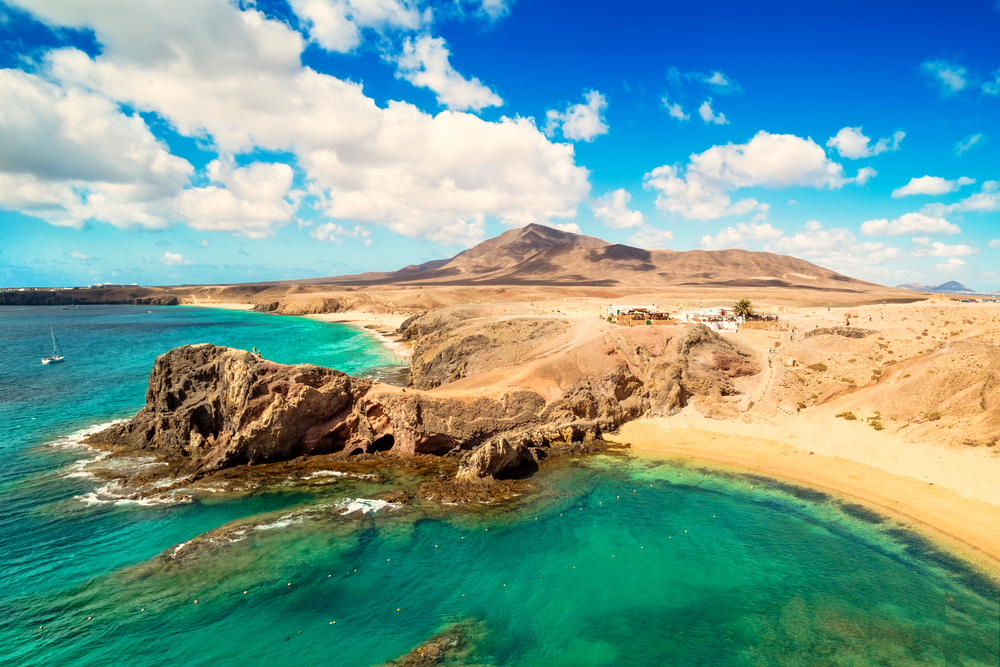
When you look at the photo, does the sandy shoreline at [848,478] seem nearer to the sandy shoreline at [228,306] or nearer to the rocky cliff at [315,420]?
the rocky cliff at [315,420]

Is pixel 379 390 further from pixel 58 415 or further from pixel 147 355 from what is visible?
pixel 147 355

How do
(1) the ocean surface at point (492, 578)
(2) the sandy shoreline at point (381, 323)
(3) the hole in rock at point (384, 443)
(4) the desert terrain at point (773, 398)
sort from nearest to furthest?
(1) the ocean surface at point (492, 578), (4) the desert terrain at point (773, 398), (3) the hole in rock at point (384, 443), (2) the sandy shoreline at point (381, 323)

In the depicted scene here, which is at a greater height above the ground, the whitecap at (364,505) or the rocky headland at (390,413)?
the rocky headland at (390,413)

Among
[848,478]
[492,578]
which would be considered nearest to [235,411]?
[492,578]

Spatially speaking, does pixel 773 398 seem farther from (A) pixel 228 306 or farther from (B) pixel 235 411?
(A) pixel 228 306

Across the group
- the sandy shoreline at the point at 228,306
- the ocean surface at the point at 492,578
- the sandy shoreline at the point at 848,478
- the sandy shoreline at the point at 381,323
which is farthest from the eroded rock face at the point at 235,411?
the sandy shoreline at the point at 228,306

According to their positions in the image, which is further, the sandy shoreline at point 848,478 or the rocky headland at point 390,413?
the rocky headland at point 390,413

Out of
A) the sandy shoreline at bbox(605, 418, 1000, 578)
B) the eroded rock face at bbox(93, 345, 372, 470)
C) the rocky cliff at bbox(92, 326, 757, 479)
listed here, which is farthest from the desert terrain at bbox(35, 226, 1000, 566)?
the eroded rock face at bbox(93, 345, 372, 470)
